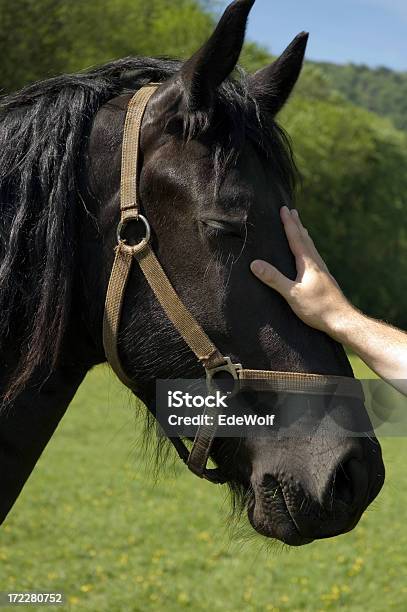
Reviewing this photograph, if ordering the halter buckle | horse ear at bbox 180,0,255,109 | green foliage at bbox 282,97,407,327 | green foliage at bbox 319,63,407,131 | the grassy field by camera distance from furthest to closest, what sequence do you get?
green foliage at bbox 319,63,407,131 < green foliage at bbox 282,97,407,327 < the grassy field < the halter buckle < horse ear at bbox 180,0,255,109

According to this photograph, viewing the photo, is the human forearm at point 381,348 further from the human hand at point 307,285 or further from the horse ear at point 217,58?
the horse ear at point 217,58

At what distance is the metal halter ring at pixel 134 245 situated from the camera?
2025 millimetres

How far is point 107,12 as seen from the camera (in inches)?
858

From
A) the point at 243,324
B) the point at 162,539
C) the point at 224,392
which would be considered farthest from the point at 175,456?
the point at 162,539

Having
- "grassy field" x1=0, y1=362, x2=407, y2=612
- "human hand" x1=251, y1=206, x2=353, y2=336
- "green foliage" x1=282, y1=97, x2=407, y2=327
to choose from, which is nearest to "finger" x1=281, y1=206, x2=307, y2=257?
"human hand" x1=251, y1=206, x2=353, y2=336

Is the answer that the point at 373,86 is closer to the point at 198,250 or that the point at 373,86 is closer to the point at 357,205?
the point at 357,205

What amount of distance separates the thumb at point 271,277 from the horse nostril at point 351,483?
1.53 ft

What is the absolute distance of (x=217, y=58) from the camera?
6.38 ft

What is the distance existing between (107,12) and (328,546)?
60.7ft

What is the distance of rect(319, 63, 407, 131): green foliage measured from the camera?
88500 millimetres

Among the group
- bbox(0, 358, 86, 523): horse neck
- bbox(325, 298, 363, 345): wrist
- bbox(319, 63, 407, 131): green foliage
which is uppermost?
bbox(325, 298, 363, 345): wrist

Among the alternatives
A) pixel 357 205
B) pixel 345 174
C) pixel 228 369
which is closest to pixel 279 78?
pixel 228 369

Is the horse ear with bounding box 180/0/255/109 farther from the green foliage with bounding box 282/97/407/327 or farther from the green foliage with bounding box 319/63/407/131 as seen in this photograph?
the green foliage with bounding box 319/63/407/131

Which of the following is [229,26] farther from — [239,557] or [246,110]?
[239,557]
